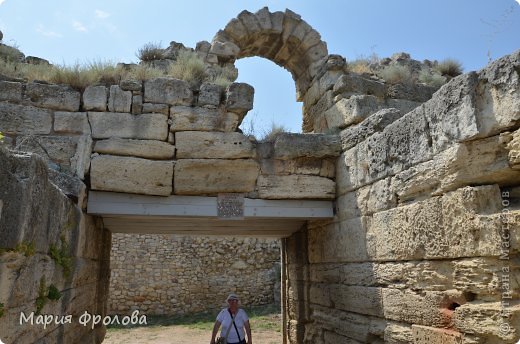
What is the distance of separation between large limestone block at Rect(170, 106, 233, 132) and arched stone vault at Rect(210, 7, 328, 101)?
177 centimetres

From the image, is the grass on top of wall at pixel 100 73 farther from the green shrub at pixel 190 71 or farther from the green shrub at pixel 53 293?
the green shrub at pixel 53 293

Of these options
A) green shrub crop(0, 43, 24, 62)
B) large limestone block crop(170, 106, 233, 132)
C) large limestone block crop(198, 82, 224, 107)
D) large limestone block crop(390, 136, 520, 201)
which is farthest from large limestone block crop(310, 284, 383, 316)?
green shrub crop(0, 43, 24, 62)

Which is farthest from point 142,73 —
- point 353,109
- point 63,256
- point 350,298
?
point 350,298

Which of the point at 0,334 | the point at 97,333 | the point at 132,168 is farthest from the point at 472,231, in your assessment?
the point at 97,333

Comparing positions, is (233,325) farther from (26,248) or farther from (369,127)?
(26,248)

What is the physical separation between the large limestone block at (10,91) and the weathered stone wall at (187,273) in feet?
36.2

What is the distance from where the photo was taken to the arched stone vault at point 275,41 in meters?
6.52

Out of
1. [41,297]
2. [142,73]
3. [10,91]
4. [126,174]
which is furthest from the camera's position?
[142,73]

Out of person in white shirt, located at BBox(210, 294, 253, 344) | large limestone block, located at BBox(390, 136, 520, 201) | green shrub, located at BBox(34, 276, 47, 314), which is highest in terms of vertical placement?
large limestone block, located at BBox(390, 136, 520, 201)

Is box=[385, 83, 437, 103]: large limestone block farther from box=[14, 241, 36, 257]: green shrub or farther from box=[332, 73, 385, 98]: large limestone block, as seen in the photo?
box=[14, 241, 36, 257]: green shrub

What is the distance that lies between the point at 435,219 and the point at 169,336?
9.52 m

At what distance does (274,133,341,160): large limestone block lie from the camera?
16.5 feet

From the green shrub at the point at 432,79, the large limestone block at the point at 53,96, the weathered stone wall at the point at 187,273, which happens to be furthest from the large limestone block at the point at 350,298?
the weathered stone wall at the point at 187,273

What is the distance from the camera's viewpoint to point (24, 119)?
4.77 m
